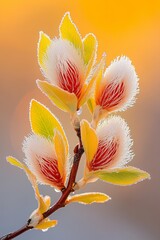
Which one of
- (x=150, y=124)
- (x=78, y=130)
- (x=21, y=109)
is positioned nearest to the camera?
→ (x=78, y=130)

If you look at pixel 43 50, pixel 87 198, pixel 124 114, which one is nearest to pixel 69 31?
pixel 43 50

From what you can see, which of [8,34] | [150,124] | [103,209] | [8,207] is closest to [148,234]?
[103,209]

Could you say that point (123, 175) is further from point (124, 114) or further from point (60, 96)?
point (124, 114)

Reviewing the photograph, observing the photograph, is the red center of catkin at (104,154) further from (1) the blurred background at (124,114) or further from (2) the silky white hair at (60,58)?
(1) the blurred background at (124,114)

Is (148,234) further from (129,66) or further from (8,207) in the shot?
(129,66)

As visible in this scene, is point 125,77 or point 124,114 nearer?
point 125,77

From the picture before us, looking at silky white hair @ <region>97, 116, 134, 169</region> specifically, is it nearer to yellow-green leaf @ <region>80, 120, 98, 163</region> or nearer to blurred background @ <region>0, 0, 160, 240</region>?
yellow-green leaf @ <region>80, 120, 98, 163</region>

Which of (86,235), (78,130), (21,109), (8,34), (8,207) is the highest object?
(8,34)

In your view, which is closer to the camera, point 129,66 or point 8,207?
point 129,66
